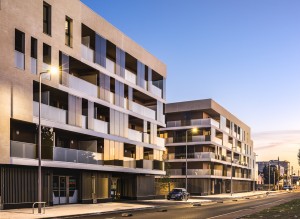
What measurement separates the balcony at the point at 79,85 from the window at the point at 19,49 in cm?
489

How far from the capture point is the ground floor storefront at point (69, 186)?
3228cm

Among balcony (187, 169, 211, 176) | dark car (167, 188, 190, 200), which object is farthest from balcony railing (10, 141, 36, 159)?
balcony (187, 169, 211, 176)

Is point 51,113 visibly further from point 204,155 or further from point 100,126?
point 204,155

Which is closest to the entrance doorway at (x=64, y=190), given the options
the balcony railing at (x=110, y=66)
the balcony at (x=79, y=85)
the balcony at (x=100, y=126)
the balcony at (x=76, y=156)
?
the balcony at (x=76, y=156)

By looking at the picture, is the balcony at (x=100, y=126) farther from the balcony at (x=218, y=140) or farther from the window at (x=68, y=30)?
the balcony at (x=218, y=140)

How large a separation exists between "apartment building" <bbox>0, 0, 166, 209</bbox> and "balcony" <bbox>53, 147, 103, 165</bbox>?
0.27 ft

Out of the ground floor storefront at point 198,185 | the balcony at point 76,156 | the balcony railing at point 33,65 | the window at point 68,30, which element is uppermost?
the window at point 68,30

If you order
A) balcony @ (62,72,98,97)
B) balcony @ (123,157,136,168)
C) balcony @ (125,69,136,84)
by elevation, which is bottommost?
balcony @ (123,157,136,168)

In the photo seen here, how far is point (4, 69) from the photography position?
31516 mm

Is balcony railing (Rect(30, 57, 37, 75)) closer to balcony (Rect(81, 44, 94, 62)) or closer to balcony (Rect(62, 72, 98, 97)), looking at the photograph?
balcony (Rect(62, 72, 98, 97))

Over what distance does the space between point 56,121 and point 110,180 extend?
12347mm

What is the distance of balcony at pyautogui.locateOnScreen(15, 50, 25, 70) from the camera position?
33.0 metres

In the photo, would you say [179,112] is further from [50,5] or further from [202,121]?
[50,5]

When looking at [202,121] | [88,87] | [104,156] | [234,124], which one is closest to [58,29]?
[88,87]
